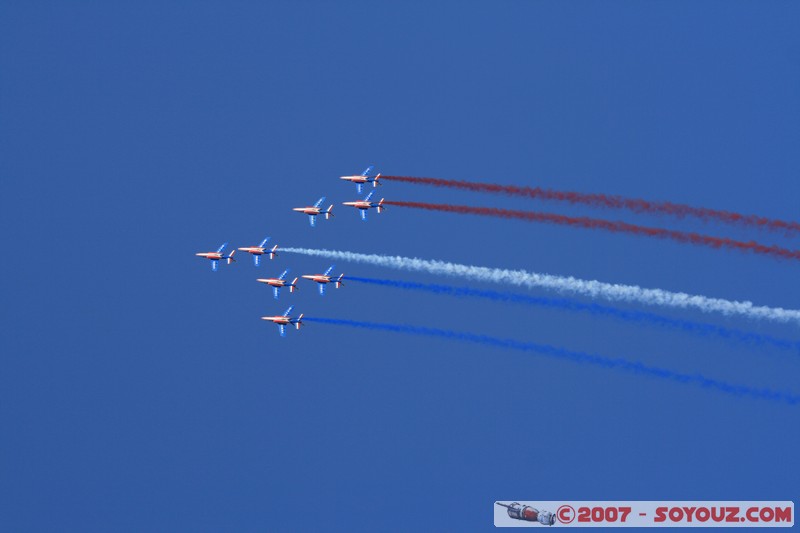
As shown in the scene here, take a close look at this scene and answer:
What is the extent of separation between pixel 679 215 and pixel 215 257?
19.7m

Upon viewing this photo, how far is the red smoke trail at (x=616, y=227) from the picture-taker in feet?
185

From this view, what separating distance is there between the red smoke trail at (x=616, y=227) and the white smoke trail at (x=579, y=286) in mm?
1978

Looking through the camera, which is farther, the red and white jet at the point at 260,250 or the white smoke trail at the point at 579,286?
the red and white jet at the point at 260,250

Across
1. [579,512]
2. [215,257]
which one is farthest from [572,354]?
[215,257]

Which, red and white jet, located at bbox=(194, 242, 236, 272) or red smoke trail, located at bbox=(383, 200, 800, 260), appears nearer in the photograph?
red smoke trail, located at bbox=(383, 200, 800, 260)

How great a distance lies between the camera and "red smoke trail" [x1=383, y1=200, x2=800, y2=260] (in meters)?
56.5

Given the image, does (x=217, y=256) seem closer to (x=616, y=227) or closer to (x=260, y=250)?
(x=260, y=250)

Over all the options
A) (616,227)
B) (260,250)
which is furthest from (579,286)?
(260,250)

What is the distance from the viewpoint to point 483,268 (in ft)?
203

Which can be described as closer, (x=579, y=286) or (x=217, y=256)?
(x=579, y=286)

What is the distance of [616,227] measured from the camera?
5941cm

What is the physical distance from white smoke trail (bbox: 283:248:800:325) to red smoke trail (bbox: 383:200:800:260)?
1.98m

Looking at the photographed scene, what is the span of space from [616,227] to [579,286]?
98.8 inches

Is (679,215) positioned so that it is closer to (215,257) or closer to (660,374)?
(660,374)
